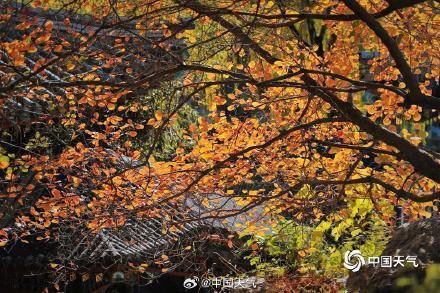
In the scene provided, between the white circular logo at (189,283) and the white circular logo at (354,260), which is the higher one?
the white circular logo at (189,283)

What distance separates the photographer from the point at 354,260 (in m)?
8.16

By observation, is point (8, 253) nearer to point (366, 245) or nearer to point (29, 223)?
point (29, 223)

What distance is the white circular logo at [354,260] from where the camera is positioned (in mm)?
7540

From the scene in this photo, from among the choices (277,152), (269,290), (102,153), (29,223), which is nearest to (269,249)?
(269,290)

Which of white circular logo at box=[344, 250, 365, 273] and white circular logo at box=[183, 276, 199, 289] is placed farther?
white circular logo at box=[183, 276, 199, 289]

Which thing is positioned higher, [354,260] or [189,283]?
[189,283]

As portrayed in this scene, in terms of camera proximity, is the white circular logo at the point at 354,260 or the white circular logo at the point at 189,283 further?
the white circular logo at the point at 189,283

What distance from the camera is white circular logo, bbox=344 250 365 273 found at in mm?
7540

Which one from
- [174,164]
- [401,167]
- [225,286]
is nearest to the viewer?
[401,167]

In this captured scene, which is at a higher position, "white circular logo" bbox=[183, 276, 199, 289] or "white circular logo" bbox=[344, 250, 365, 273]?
"white circular logo" bbox=[183, 276, 199, 289]

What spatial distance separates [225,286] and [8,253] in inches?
122

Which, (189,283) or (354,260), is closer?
(354,260)

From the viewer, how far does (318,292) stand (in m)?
9.30

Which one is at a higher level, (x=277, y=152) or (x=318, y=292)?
(x=277, y=152)
